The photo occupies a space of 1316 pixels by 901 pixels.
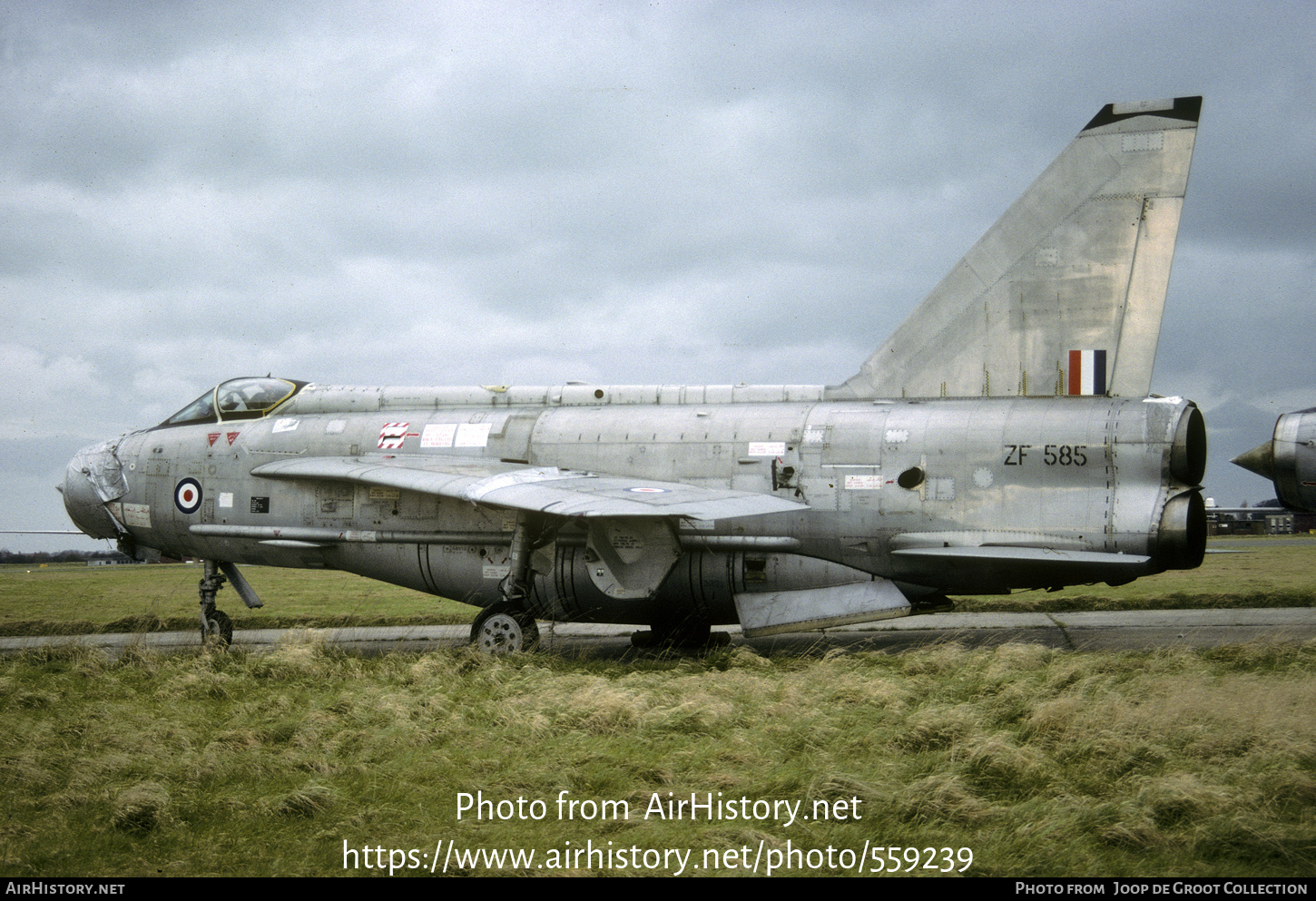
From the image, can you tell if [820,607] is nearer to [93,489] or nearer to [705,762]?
[705,762]

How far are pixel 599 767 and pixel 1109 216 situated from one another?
29.1ft

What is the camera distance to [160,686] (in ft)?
34.2

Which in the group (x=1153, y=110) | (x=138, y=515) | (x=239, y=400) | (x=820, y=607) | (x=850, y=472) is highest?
(x=1153, y=110)

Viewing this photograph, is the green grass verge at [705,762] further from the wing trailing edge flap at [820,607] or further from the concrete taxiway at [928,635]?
the concrete taxiway at [928,635]

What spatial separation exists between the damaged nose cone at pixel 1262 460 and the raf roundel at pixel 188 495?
13.5 metres

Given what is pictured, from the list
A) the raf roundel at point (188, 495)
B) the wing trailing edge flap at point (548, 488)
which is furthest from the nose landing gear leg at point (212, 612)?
the wing trailing edge flap at point (548, 488)

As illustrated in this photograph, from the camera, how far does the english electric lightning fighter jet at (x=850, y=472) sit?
1056 centimetres

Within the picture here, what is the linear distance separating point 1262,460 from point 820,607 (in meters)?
4.92

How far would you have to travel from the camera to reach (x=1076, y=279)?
451 inches

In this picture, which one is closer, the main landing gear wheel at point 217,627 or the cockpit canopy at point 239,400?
the main landing gear wheel at point 217,627

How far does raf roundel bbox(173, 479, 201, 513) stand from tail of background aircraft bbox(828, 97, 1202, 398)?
10.1 m

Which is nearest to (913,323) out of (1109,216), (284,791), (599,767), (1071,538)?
(1109,216)

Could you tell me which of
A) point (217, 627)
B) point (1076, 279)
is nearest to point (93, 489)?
point (217, 627)

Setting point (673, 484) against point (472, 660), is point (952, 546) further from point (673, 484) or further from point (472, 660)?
point (472, 660)
